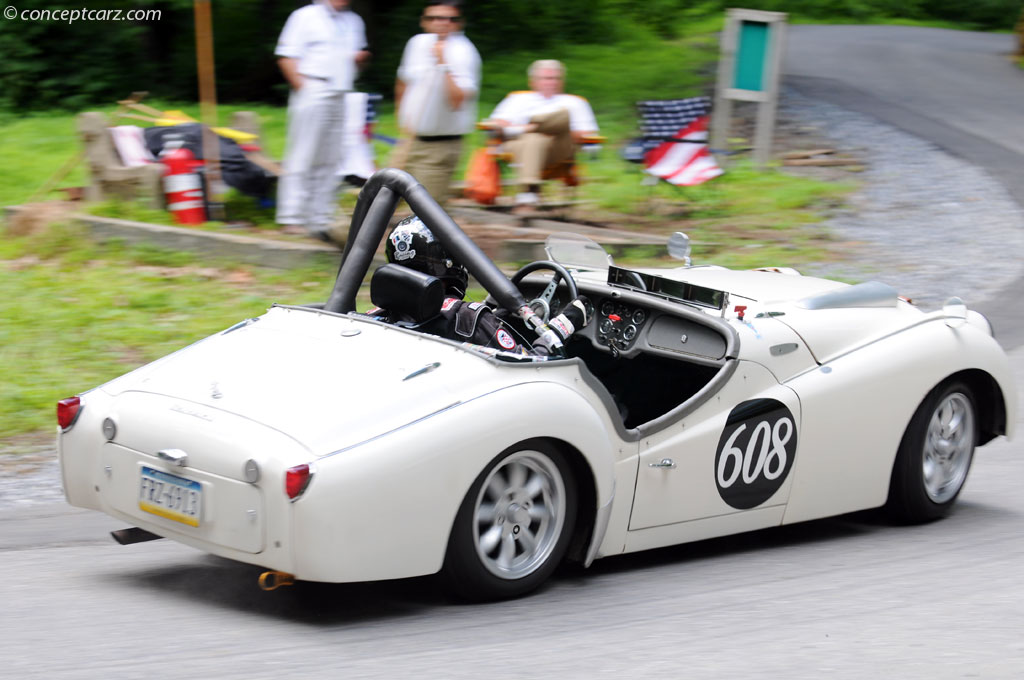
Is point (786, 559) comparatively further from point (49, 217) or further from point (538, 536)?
point (49, 217)

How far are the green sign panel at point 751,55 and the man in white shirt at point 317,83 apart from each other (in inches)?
249

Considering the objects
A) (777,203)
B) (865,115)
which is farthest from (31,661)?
(865,115)

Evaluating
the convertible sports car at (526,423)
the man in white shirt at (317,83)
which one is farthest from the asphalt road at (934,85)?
the man in white shirt at (317,83)

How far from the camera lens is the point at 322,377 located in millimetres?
4461

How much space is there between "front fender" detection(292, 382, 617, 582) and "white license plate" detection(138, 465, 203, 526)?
0.45m

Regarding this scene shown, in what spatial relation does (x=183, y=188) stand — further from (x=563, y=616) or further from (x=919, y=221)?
(x=563, y=616)

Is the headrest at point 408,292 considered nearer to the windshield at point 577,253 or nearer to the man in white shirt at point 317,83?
the windshield at point 577,253

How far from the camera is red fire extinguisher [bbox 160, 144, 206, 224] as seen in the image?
1093 cm

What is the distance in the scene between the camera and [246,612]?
14.4 ft

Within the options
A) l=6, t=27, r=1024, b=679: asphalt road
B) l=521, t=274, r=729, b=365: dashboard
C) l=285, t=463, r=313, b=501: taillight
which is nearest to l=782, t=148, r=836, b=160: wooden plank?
l=521, t=274, r=729, b=365: dashboard

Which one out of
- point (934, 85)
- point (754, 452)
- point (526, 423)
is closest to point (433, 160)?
point (754, 452)

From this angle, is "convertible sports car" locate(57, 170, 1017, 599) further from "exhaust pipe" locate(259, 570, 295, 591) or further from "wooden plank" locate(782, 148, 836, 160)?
"wooden plank" locate(782, 148, 836, 160)

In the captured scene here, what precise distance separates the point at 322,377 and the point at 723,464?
1.70m

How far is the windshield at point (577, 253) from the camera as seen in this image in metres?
5.80
